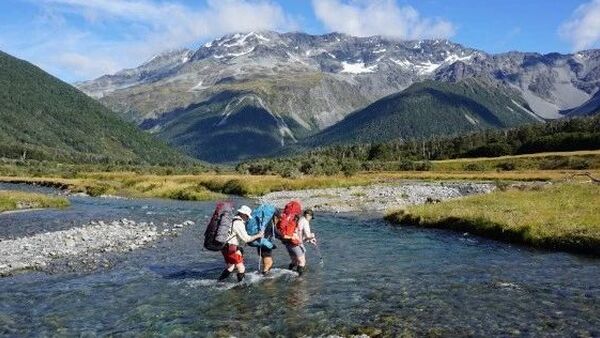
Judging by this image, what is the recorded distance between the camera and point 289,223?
23.4m

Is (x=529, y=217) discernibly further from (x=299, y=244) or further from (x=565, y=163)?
(x=565, y=163)

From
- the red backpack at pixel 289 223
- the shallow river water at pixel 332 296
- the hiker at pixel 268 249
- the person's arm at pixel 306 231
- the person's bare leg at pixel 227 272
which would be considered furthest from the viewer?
the person's arm at pixel 306 231

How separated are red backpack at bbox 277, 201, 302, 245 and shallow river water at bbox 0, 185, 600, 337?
176 centimetres

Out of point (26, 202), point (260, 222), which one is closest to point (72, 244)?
point (260, 222)

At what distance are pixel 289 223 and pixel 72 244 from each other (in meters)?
14.6

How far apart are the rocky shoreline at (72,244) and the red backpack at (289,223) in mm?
11302

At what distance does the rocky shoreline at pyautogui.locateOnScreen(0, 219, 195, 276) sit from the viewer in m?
26.5

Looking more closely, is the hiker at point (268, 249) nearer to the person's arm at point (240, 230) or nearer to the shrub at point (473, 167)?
the person's arm at point (240, 230)

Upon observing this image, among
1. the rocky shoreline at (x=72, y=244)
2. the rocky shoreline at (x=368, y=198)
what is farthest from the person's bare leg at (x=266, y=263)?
the rocky shoreline at (x=368, y=198)

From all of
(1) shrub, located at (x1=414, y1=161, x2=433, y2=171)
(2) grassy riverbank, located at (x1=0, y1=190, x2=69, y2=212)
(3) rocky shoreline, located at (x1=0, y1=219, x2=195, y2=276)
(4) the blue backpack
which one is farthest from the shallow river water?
(1) shrub, located at (x1=414, y1=161, x2=433, y2=171)

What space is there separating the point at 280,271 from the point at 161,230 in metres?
17.3

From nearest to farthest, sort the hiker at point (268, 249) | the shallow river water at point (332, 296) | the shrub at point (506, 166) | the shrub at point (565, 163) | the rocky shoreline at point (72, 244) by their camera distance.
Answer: the shallow river water at point (332, 296) → the hiker at point (268, 249) → the rocky shoreline at point (72, 244) → the shrub at point (565, 163) → the shrub at point (506, 166)

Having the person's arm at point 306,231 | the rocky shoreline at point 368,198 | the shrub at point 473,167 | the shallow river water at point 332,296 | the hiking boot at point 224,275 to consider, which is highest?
the shrub at point 473,167

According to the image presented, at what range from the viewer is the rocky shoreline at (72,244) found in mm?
26516
